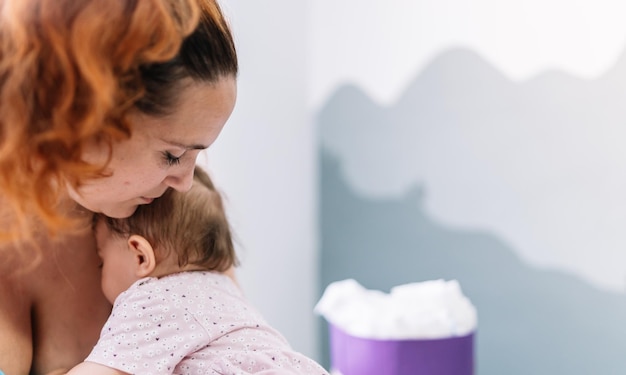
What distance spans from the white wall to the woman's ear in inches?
35.1

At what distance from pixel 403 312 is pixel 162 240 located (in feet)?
2.51

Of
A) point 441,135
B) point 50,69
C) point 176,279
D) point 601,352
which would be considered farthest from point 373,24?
point 50,69

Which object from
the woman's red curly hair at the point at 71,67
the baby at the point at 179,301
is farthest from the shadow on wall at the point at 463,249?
the woman's red curly hair at the point at 71,67

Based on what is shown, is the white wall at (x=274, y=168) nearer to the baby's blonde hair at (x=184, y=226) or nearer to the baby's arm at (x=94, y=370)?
the baby's blonde hair at (x=184, y=226)

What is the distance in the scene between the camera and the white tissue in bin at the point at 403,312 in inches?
69.8

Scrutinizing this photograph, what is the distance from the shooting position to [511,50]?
2.01 metres

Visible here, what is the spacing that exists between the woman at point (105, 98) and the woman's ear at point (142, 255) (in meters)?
0.13

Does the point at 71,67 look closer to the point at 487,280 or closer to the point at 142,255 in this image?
the point at 142,255

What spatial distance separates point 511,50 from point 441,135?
30 cm

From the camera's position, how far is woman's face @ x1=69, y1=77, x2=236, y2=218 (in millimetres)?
876

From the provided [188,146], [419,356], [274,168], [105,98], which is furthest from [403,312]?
[105,98]

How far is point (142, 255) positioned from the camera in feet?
3.99

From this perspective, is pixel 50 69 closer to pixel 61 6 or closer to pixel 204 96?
pixel 61 6

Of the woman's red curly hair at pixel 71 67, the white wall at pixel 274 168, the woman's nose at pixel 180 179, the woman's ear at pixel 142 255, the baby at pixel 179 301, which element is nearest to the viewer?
the woman's red curly hair at pixel 71 67
